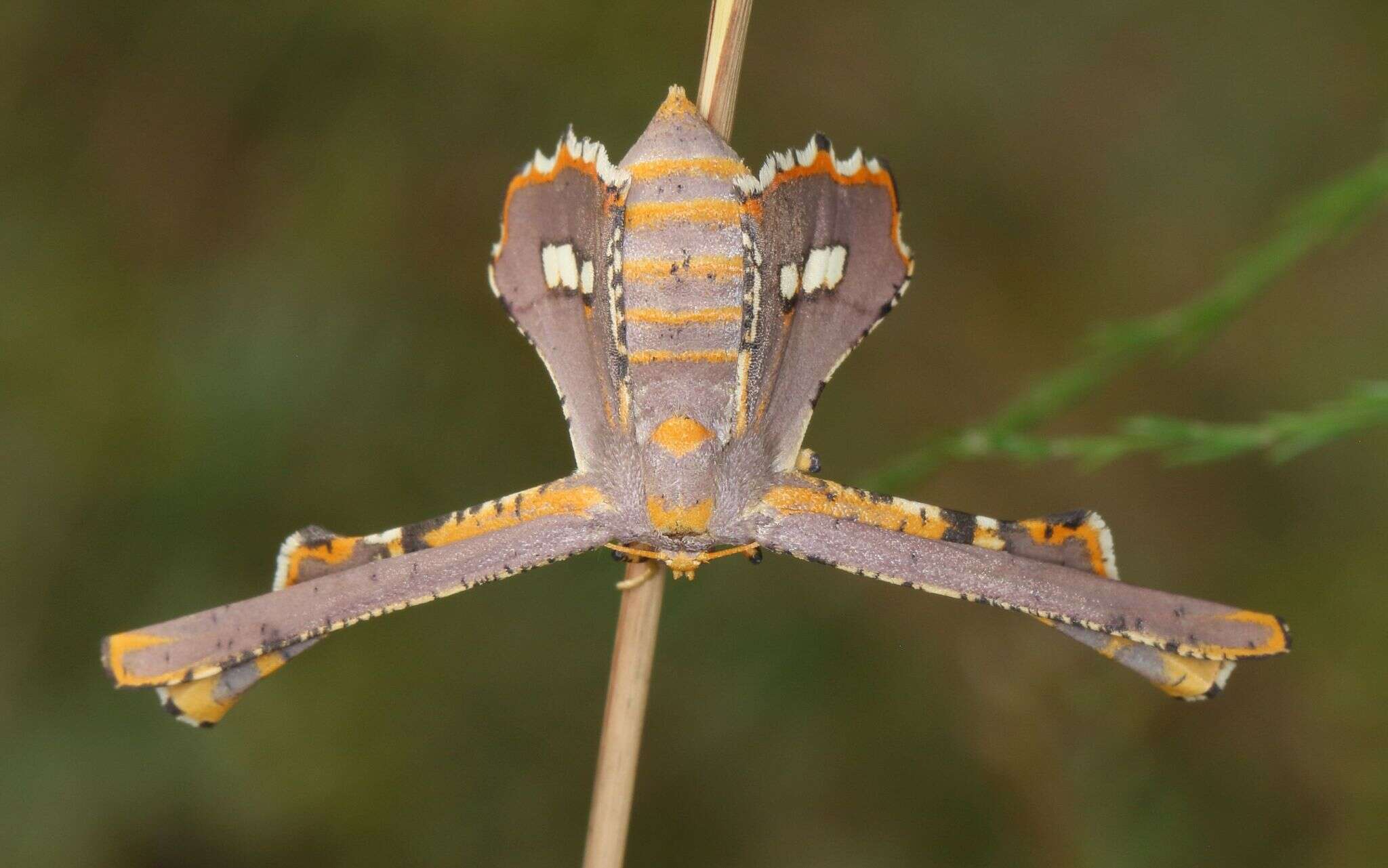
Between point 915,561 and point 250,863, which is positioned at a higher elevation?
point 915,561

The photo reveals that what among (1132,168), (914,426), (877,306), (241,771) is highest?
(1132,168)

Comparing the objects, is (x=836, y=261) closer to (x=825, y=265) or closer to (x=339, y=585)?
(x=825, y=265)

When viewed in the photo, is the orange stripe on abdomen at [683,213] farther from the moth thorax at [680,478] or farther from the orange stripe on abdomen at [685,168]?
the moth thorax at [680,478]

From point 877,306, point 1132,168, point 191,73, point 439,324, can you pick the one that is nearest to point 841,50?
point 1132,168

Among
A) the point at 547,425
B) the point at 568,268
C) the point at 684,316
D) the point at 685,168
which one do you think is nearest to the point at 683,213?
the point at 685,168

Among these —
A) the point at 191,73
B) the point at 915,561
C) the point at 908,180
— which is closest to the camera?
the point at 915,561

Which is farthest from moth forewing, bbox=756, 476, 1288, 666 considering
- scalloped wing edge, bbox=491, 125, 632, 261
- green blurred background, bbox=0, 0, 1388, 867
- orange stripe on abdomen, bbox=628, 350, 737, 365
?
green blurred background, bbox=0, 0, 1388, 867

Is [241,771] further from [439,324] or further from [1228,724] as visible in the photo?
[1228,724]
